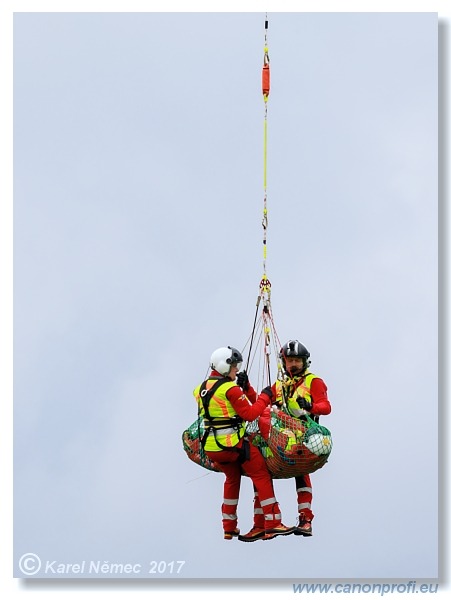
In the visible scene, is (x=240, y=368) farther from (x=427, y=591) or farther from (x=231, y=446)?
(x=427, y=591)

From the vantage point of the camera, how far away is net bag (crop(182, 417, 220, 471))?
12.1m

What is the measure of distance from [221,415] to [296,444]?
75 centimetres

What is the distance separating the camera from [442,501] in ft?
44.1

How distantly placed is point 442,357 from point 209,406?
273 cm

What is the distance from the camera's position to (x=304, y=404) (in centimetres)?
1206

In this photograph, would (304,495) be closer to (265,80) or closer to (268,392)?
(268,392)

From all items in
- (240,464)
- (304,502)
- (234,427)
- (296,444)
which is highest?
(234,427)

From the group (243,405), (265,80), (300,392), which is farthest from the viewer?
(265,80)

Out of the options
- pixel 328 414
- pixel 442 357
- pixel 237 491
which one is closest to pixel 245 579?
pixel 237 491

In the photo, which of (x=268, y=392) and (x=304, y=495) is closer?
(x=268, y=392)

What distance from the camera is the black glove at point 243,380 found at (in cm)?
1198

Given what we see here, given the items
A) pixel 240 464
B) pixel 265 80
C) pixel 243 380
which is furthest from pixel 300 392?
pixel 265 80

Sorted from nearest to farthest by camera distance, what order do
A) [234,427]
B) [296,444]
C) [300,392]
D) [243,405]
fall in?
[296,444], [243,405], [234,427], [300,392]

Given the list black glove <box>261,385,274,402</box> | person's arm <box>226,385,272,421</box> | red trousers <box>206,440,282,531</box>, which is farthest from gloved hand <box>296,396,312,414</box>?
red trousers <box>206,440,282,531</box>
